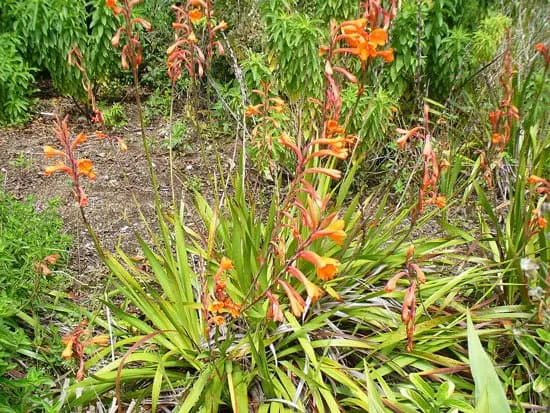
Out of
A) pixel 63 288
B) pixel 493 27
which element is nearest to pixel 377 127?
pixel 493 27

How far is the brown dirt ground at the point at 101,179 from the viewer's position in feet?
11.0

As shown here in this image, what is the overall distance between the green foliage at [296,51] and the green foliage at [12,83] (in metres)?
2.09

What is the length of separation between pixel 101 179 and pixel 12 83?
121 centimetres

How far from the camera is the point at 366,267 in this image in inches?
106

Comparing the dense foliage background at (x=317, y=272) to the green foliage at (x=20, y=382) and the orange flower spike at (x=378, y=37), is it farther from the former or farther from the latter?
the orange flower spike at (x=378, y=37)

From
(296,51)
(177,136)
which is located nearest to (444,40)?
(296,51)

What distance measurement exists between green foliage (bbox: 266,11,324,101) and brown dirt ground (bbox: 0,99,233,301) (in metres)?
0.78

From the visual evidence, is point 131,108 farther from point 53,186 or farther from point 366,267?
point 366,267

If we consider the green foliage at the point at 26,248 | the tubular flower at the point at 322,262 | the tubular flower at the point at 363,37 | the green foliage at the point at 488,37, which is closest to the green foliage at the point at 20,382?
the green foliage at the point at 26,248

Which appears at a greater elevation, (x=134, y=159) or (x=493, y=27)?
(x=493, y=27)

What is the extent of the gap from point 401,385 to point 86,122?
A: 12.2ft

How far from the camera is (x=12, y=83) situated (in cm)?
436

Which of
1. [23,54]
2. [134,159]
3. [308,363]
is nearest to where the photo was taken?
[308,363]

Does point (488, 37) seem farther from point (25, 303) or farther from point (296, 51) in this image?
point (25, 303)
